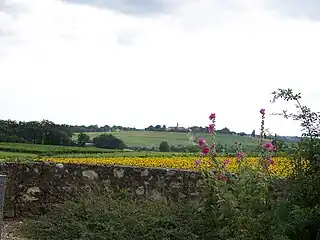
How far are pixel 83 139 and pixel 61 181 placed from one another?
42.6 ft

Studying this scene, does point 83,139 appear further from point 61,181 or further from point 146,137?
point 61,181

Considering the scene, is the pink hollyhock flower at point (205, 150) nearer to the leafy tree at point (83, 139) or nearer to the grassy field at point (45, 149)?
the grassy field at point (45, 149)

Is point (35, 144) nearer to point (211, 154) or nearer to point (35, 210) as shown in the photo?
point (35, 210)

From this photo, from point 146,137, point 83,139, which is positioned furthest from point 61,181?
point 83,139

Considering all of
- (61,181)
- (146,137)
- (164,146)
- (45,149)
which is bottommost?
(61,181)

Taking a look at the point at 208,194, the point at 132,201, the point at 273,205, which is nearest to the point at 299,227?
the point at 273,205

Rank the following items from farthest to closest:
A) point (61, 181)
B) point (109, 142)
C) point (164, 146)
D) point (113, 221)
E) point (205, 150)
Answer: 1. point (109, 142)
2. point (164, 146)
3. point (61, 181)
4. point (113, 221)
5. point (205, 150)

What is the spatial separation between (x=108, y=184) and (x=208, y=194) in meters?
2.81

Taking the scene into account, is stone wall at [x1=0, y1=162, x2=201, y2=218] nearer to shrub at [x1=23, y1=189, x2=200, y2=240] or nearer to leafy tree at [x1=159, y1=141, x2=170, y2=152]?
shrub at [x1=23, y1=189, x2=200, y2=240]

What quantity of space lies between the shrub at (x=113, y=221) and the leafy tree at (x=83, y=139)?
13.8 meters

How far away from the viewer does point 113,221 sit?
753cm

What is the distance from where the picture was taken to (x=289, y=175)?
6.30 metres

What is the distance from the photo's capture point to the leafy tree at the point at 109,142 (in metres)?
22.4

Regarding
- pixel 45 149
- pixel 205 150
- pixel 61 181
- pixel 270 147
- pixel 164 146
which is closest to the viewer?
pixel 270 147
